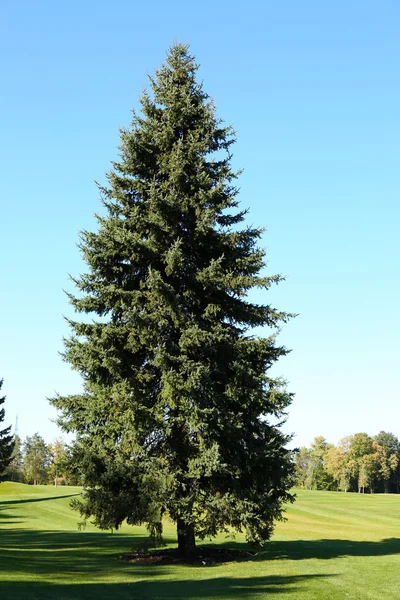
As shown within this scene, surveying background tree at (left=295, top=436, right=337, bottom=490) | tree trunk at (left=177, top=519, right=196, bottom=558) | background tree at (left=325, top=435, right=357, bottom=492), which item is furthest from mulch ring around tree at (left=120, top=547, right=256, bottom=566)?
background tree at (left=325, top=435, right=357, bottom=492)

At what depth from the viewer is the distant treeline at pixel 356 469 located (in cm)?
10594

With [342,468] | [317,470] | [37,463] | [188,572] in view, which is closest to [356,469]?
[342,468]

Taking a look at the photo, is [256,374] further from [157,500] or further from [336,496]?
[336,496]

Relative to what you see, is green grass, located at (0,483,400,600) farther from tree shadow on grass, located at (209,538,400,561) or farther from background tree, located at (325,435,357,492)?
background tree, located at (325,435,357,492)

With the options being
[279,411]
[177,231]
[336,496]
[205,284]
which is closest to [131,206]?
[177,231]

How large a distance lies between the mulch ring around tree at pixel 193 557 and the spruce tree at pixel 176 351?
1.98 feet

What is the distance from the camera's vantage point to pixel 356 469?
10875 cm

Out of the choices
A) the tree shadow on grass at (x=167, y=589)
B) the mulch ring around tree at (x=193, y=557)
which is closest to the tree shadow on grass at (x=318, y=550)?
the mulch ring around tree at (x=193, y=557)

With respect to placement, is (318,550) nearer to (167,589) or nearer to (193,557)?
(193,557)

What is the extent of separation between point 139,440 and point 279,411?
476 cm

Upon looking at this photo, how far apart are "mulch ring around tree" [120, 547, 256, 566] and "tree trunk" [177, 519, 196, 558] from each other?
170 millimetres

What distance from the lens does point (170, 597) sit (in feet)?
39.6

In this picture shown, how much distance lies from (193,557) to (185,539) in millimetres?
578

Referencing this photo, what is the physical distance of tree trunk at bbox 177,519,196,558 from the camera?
1752 cm
